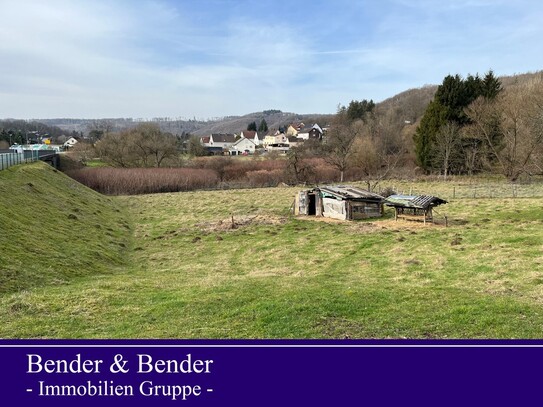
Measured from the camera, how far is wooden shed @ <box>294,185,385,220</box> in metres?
25.6

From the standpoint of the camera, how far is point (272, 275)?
13844mm

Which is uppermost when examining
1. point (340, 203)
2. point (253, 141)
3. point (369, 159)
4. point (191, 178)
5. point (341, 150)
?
point (253, 141)

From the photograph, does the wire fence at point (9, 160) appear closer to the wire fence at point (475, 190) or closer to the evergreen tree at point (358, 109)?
the wire fence at point (475, 190)

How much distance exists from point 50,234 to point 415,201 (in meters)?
18.4

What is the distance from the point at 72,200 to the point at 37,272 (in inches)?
733

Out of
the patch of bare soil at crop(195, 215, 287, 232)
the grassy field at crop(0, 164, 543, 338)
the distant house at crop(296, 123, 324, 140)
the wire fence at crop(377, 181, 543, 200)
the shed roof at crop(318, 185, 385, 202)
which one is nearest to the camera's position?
the grassy field at crop(0, 164, 543, 338)

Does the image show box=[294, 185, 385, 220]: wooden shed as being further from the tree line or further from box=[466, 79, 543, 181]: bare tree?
the tree line

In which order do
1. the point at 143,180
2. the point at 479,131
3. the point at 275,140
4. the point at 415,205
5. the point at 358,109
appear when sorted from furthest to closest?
the point at 275,140 → the point at 358,109 → the point at 143,180 → the point at 479,131 → the point at 415,205

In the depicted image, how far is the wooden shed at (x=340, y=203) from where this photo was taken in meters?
25.6

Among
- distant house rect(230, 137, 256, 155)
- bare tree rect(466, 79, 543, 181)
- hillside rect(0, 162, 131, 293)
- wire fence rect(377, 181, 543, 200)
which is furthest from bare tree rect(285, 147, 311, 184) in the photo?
distant house rect(230, 137, 256, 155)

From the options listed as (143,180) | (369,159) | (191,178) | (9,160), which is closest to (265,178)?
(191,178)

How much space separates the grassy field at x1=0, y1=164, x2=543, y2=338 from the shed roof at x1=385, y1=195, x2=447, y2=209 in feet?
3.69

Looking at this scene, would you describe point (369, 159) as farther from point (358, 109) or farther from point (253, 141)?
point (253, 141)
